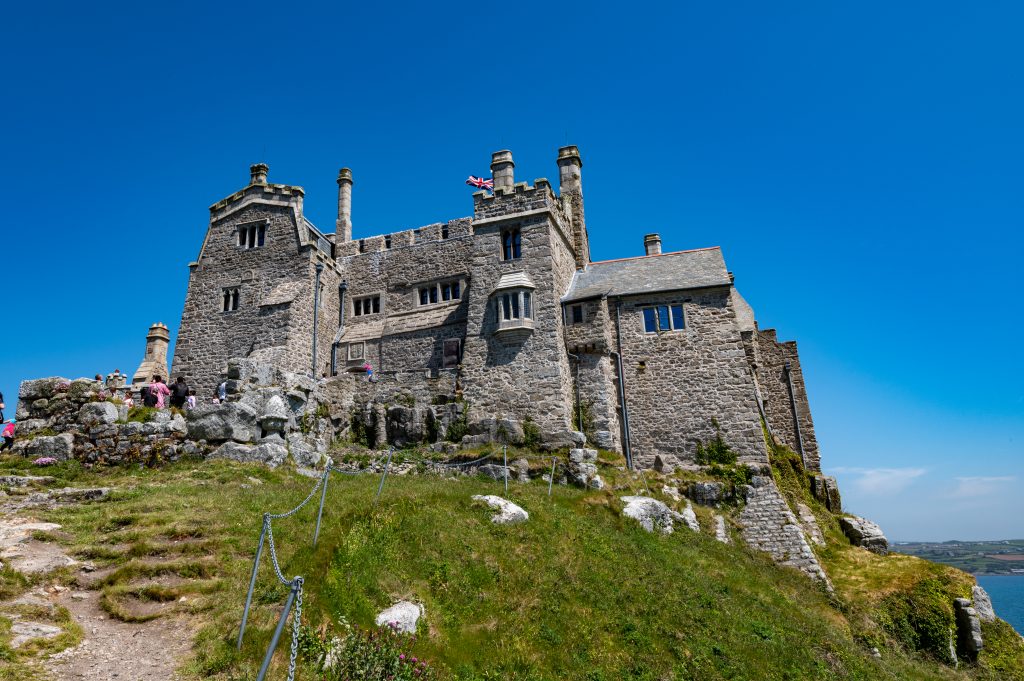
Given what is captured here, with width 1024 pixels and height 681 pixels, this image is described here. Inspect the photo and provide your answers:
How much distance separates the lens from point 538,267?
94.6 feet

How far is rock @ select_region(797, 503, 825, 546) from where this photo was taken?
Answer: 23.9 meters

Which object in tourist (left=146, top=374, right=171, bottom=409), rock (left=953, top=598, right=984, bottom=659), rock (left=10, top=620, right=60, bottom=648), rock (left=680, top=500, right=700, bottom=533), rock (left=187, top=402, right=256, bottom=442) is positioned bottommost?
rock (left=953, top=598, right=984, bottom=659)

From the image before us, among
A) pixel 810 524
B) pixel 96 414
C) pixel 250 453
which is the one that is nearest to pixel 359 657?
pixel 250 453

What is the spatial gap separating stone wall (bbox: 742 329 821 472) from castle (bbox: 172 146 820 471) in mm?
72

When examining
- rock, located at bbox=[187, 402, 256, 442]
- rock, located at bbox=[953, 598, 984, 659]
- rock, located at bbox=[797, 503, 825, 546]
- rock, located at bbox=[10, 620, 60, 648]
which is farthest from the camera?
rock, located at bbox=[797, 503, 825, 546]

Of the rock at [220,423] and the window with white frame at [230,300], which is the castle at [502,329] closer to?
the window with white frame at [230,300]

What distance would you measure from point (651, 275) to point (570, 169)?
811cm

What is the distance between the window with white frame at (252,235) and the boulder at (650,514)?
23.9 metres

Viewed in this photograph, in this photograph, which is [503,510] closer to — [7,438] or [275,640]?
[275,640]

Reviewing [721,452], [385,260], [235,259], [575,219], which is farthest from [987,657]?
[235,259]

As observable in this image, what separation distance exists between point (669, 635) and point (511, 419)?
1387cm

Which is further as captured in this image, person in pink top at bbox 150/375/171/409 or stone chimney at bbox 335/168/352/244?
stone chimney at bbox 335/168/352/244

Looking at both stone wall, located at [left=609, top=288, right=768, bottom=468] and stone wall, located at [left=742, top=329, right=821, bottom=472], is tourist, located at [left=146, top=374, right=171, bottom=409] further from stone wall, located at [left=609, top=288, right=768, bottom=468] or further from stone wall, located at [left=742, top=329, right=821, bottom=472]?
stone wall, located at [left=742, top=329, right=821, bottom=472]

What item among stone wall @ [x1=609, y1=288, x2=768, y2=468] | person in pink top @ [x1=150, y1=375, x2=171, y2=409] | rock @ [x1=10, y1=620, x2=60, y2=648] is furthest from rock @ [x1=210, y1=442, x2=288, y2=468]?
stone wall @ [x1=609, y1=288, x2=768, y2=468]
